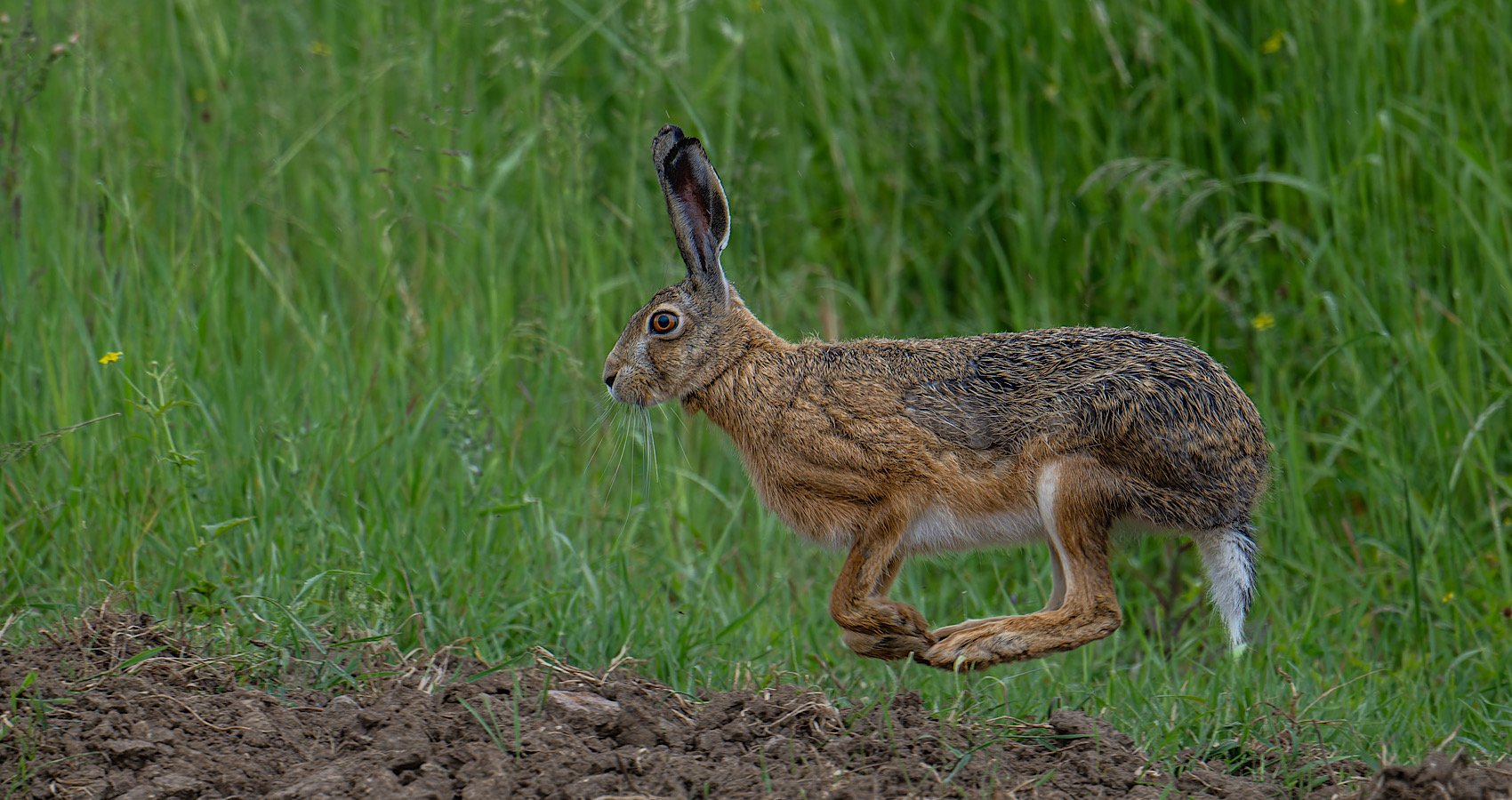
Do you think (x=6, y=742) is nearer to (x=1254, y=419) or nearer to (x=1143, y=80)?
(x=1254, y=419)

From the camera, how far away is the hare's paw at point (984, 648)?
348 centimetres

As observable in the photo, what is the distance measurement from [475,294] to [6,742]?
10.2 ft

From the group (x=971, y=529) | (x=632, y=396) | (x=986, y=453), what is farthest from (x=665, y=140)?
(x=971, y=529)

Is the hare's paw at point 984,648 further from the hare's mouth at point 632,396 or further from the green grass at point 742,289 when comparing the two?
the hare's mouth at point 632,396

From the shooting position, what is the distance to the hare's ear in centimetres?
388

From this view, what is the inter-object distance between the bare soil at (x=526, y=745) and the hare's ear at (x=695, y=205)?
4.09 feet

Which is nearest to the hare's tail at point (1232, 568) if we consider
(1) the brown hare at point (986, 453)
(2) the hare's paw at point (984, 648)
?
(1) the brown hare at point (986, 453)

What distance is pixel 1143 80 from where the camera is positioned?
6355 mm

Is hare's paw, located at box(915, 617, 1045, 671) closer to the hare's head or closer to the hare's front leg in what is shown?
the hare's front leg

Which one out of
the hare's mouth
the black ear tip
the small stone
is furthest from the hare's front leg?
the black ear tip

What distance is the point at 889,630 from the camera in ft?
11.8

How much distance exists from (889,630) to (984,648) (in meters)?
0.27

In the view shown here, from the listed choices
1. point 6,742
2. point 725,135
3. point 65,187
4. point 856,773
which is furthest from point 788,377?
point 65,187

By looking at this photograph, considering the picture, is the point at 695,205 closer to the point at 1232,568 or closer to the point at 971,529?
the point at 971,529
